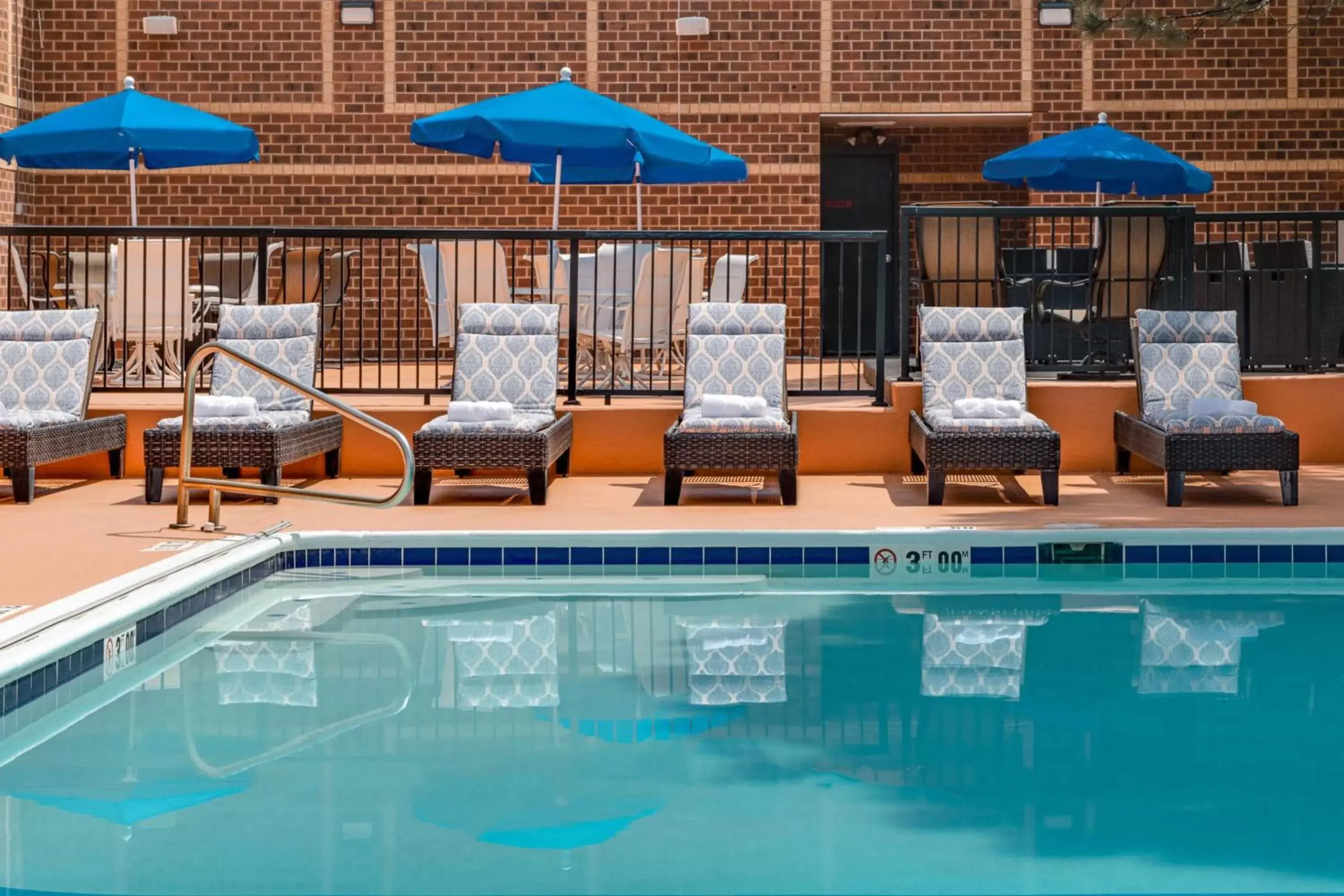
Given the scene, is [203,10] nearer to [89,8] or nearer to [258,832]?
[89,8]

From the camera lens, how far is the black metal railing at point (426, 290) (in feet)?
30.9

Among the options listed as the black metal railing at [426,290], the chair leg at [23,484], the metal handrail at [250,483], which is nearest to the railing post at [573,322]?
the black metal railing at [426,290]

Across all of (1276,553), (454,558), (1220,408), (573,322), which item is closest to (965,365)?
(1220,408)

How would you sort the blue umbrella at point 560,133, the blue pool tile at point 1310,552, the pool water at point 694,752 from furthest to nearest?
the blue umbrella at point 560,133, the blue pool tile at point 1310,552, the pool water at point 694,752

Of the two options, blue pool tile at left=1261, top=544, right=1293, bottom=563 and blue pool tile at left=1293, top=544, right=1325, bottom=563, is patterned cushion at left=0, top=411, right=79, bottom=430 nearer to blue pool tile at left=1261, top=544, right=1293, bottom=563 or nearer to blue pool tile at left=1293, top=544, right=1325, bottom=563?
blue pool tile at left=1261, top=544, right=1293, bottom=563

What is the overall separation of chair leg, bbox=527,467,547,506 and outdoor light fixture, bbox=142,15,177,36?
7621 millimetres

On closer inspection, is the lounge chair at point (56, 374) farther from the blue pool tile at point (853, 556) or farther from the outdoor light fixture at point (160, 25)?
the outdoor light fixture at point (160, 25)

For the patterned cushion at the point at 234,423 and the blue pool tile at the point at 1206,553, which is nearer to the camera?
the blue pool tile at the point at 1206,553

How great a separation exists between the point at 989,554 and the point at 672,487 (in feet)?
6.15

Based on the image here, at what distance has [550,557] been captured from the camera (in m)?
7.00

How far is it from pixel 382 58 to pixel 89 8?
2.47 m

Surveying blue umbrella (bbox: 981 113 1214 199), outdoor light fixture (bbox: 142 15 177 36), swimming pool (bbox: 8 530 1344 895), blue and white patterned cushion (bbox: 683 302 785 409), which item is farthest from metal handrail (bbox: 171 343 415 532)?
outdoor light fixture (bbox: 142 15 177 36)

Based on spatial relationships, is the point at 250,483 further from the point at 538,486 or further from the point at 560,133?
the point at 560,133

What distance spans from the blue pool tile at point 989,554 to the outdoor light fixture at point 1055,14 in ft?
27.3
